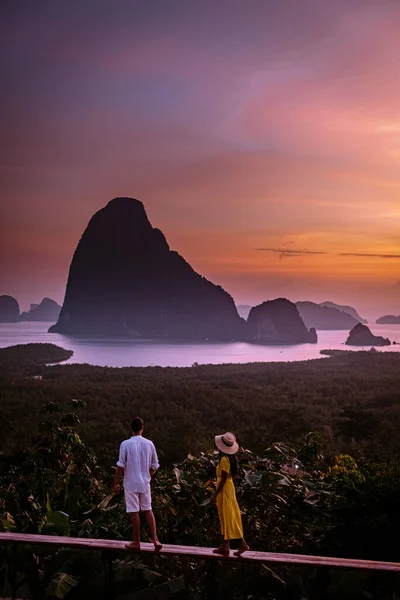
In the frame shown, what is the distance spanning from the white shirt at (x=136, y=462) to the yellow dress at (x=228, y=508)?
1.83 feet

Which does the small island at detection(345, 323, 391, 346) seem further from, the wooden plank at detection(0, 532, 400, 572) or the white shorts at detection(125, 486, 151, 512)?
the wooden plank at detection(0, 532, 400, 572)

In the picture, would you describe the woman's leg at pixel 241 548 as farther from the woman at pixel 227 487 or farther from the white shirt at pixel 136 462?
the white shirt at pixel 136 462

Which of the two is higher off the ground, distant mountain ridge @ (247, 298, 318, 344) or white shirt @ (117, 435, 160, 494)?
distant mountain ridge @ (247, 298, 318, 344)

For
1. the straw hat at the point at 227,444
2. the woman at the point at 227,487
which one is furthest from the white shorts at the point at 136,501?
the straw hat at the point at 227,444

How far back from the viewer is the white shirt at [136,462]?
472 centimetres

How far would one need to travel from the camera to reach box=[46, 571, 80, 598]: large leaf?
14.5ft

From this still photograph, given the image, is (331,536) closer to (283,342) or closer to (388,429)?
(388,429)

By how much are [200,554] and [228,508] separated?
18.8 inches

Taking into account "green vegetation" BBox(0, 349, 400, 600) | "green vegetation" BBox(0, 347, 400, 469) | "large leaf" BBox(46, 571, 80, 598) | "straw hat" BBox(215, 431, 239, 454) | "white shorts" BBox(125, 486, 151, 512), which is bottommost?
"green vegetation" BBox(0, 347, 400, 469)

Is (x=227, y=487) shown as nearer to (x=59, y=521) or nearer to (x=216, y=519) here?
(x=216, y=519)

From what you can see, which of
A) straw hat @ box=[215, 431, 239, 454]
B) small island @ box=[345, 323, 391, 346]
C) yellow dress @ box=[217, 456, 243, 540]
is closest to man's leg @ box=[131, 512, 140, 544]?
yellow dress @ box=[217, 456, 243, 540]

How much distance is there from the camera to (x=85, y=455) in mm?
8883

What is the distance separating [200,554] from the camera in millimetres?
4152

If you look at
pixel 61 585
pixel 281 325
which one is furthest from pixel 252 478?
pixel 281 325
